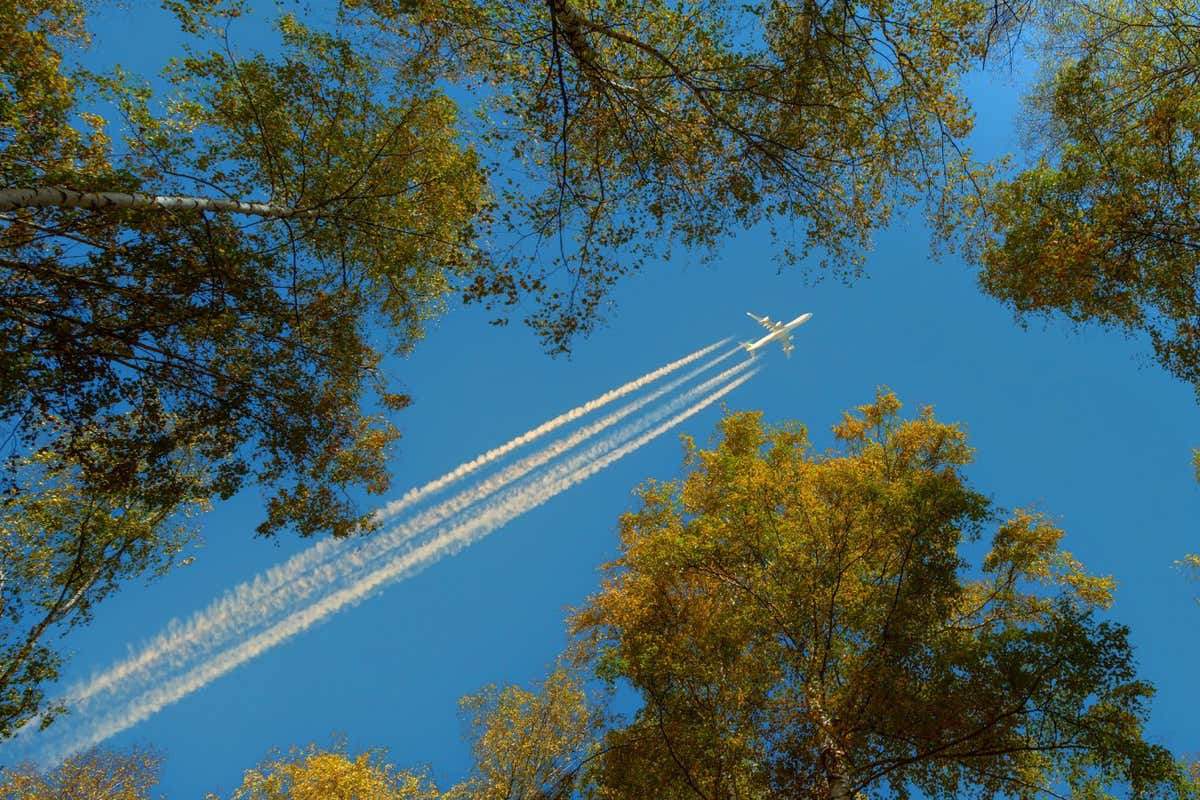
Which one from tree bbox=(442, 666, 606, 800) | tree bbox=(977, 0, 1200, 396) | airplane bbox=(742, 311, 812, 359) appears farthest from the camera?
airplane bbox=(742, 311, 812, 359)

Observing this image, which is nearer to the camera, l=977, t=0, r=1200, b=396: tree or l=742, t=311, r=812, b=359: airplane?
l=977, t=0, r=1200, b=396: tree

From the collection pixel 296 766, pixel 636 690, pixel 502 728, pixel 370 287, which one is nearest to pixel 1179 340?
pixel 636 690

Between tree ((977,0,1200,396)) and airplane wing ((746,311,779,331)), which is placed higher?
airplane wing ((746,311,779,331))

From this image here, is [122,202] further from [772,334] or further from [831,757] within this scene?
[772,334]

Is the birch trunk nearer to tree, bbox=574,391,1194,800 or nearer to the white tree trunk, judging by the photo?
tree, bbox=574,391,1194,800

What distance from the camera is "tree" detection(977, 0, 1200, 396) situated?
6.63 m

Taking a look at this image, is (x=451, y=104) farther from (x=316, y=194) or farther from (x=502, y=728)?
(x=502, y=728)

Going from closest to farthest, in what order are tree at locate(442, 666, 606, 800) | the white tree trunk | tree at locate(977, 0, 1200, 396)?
1. the white tree trunk
2. tree at locate(977, 0, 1200, 396)
3. tree at locate(442, 666, 606, 800)

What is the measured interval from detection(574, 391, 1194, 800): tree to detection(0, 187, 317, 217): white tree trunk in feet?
26.5

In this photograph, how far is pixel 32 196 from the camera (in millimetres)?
4746

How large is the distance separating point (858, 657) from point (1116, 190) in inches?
311

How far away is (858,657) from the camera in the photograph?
26.9 ft

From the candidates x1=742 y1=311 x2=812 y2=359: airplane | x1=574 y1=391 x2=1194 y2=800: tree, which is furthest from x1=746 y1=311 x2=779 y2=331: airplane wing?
x1=574 y1=391 x2=1194 y2=800: tree

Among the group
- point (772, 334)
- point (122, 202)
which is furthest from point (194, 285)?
point (772, 334)
